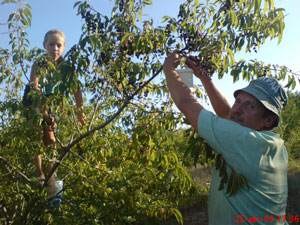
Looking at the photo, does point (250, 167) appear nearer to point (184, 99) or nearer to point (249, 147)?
point (249, 147)

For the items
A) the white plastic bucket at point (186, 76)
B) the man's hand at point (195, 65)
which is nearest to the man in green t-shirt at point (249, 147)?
the white plastic bucket at point (186, 76)

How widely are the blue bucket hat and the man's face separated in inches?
1.7

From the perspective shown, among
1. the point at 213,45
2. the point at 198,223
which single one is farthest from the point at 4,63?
the point at 198,223

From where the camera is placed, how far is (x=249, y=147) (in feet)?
4.60

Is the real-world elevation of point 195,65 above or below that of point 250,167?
above

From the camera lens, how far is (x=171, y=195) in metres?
3.15

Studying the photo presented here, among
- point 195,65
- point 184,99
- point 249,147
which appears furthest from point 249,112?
point 195,65

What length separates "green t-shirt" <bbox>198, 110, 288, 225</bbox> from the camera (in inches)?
55.2

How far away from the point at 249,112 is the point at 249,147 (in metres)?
0.31

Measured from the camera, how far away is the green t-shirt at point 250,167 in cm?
140

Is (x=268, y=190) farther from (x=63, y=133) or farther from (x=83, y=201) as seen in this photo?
(x=63, y=133)

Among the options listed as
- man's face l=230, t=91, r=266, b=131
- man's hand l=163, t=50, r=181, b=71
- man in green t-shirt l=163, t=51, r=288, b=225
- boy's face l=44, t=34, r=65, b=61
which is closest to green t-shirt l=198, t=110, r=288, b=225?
man in green t-shirt l=163, t=51, r=288, b=225

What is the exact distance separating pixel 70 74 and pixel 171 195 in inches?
72.8

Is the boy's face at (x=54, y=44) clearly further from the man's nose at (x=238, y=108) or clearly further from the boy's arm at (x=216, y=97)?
the man's nose at (x=238, y=108)
